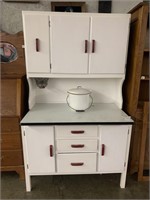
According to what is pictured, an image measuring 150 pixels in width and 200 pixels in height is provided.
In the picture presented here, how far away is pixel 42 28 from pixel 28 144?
1.07 metres

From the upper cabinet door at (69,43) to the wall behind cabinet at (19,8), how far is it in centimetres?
38

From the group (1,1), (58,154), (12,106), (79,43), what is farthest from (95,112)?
(1,1)

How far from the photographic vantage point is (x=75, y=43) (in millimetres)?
1618

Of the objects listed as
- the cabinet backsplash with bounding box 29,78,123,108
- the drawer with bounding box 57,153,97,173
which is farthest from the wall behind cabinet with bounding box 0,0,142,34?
the drawer with bounding box 57,153,97,173

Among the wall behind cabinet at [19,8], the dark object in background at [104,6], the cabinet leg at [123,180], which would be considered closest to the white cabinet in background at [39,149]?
the cabinet leg at [123,180]

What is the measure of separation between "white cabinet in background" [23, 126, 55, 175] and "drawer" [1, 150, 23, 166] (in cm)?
20

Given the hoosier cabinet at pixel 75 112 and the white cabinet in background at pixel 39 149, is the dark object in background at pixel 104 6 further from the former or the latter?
the white cabinet in background at pixel 39 149

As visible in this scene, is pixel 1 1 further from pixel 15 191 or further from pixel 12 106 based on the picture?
pixel 15 191

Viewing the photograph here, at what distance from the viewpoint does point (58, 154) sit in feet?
5.26

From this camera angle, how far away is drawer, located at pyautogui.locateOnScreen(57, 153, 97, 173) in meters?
1.62

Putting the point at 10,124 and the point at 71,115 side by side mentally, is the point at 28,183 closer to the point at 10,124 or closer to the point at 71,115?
the point at 10,124

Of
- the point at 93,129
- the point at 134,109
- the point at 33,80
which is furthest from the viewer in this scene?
the point at 33,80

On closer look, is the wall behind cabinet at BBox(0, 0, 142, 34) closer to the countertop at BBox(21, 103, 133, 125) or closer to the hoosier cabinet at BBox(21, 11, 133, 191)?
the hoosier cabinet at BBox(21, 11, 133, 191)

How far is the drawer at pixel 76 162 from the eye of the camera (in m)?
1.62
